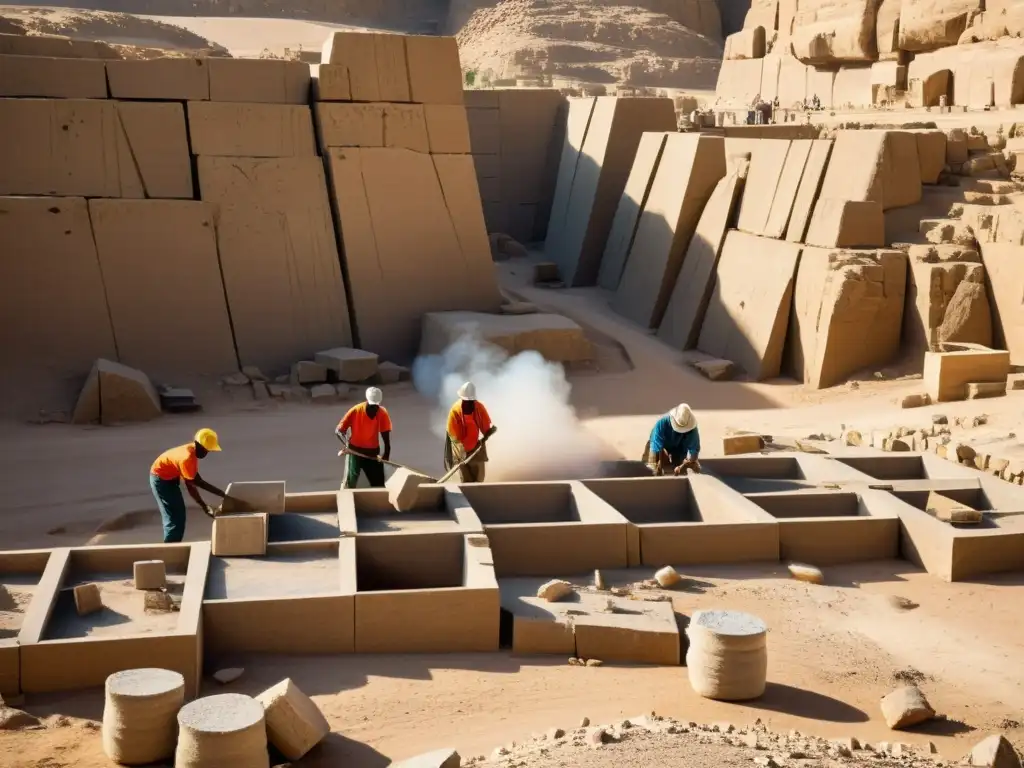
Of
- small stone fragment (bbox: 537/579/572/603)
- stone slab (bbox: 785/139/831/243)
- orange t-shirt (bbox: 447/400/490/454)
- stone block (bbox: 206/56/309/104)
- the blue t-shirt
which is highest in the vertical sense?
stone block (bbox: 206/56/309/104)

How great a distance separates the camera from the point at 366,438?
381 inches

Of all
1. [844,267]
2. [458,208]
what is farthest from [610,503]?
[458,208]

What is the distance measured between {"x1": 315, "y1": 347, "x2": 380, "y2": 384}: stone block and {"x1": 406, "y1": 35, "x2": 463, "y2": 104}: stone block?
334 cm

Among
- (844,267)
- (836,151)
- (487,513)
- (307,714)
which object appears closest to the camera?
(307,714)

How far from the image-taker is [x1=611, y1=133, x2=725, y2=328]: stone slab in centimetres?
1716

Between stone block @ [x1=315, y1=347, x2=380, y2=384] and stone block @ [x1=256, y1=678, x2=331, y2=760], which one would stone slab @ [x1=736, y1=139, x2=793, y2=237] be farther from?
stone block @ [x1=256, y1=678, x2=331, y2=760]

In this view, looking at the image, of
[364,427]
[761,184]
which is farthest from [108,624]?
[761,184]

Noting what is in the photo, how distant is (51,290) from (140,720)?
349 inches

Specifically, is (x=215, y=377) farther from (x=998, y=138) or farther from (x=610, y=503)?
(x=998, y=138)

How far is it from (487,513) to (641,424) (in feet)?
13.5

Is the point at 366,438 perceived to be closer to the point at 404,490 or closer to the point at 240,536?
the point at 404,490

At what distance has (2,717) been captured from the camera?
6.07 m

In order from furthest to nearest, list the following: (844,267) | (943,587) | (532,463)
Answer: (844,267)
(532,463)
(943,587)

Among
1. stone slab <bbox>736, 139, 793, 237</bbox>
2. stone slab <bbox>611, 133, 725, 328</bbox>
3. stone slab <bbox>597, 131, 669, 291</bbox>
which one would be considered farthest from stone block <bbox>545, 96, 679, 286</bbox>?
stone slab <bbox>736, 139, 793, 237</bbox>
